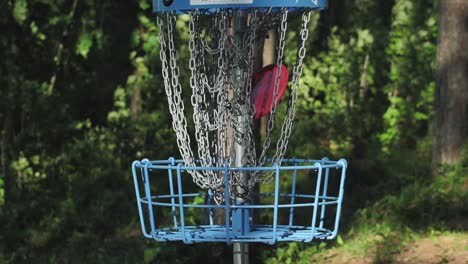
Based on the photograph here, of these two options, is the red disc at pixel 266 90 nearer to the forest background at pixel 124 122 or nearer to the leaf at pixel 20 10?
the forest background at pixel 124 122

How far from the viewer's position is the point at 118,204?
9828 mm

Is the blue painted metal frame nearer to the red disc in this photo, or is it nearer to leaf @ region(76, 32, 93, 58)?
the red disc

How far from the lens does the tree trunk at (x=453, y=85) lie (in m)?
9.18

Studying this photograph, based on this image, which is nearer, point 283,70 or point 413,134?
point 283,70

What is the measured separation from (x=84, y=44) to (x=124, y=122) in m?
1.07

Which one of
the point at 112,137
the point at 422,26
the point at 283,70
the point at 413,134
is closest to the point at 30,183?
the point at 112,137

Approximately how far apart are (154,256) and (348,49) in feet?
19.0

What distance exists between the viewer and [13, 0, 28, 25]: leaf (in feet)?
35.2

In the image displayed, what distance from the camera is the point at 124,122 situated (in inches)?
458

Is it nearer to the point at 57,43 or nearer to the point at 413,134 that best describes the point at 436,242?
the point at 413,134

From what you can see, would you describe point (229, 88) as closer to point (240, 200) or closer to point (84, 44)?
point (240, 200)

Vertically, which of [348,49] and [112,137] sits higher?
[348,49]

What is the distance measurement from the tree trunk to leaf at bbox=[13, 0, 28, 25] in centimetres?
456

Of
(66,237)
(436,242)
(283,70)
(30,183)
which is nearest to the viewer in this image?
(283,70)
